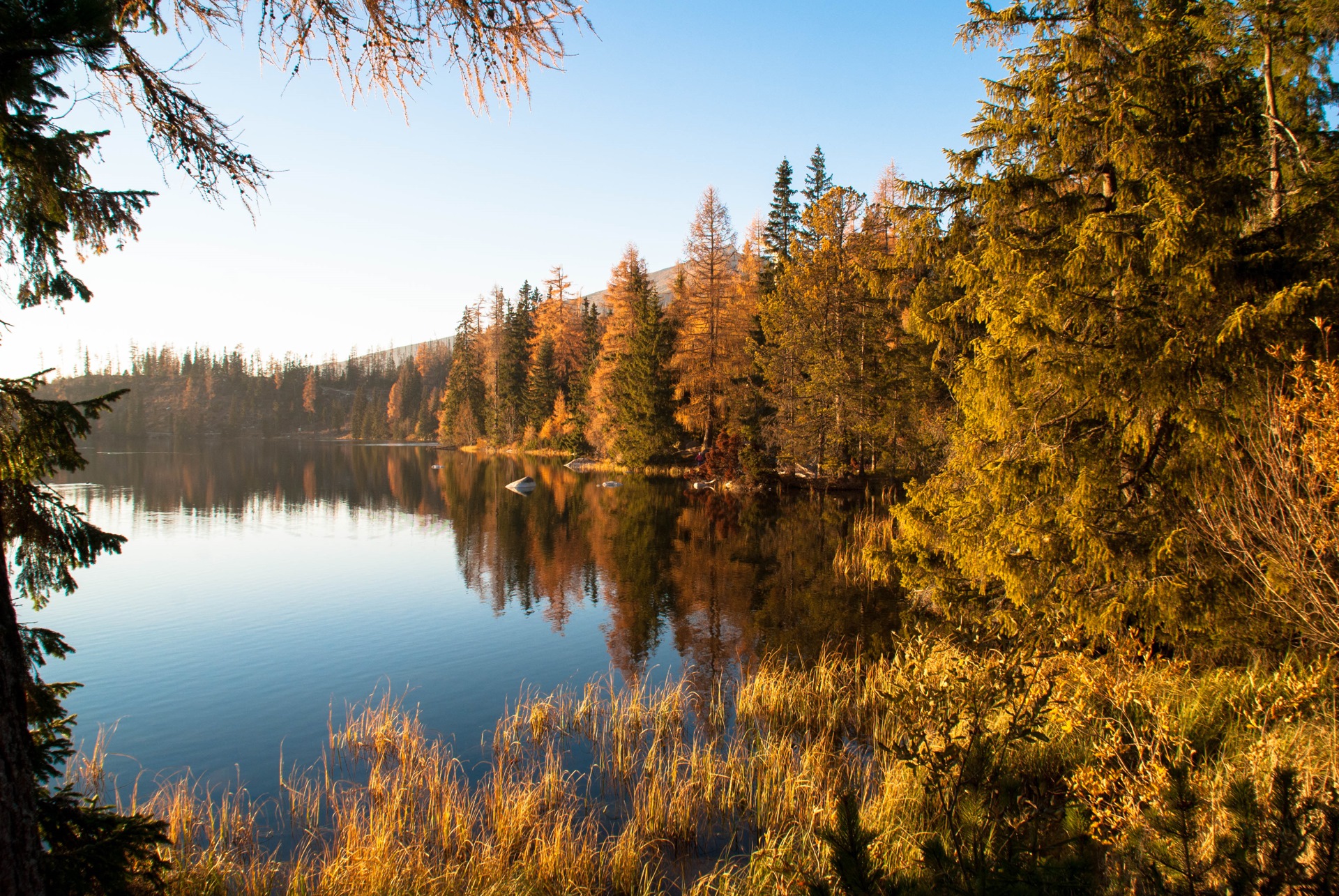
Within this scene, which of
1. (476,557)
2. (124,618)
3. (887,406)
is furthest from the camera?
(887,406)

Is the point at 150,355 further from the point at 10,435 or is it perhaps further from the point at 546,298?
the point at 10,435

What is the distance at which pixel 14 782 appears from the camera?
2.64 meters

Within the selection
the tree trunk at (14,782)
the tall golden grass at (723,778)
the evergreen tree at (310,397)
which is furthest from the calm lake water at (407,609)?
the evergreen tree at (310,397)

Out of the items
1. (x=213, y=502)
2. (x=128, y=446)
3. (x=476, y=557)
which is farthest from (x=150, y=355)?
(x=476, y=557)

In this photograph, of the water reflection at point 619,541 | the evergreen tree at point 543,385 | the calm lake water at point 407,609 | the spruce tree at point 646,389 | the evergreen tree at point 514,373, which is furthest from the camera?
the evergreen tree at point 514,373

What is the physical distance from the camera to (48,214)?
323 cm

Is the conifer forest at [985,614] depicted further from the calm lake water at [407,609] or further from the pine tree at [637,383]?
the pine tree at [637,383]

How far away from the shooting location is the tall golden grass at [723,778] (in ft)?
13.7

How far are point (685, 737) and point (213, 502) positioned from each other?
3112 centimetres

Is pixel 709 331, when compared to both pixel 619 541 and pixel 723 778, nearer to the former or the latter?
pixel 619 541

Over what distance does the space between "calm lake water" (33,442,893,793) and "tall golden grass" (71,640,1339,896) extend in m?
1.17

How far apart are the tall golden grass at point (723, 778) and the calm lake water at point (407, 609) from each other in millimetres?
1165

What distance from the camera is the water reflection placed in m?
13.3

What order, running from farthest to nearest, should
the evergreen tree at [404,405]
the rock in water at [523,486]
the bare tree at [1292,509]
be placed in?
the evergreen tree at [404,405] < the rock in water at [523,486] < the bare tree at [1292,509]
